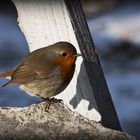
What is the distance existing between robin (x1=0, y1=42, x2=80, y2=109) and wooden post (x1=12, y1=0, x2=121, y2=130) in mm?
100

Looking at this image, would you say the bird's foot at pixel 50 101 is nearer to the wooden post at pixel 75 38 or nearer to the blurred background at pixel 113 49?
the wooden post at pixel 75 38

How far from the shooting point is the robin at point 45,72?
4188mm

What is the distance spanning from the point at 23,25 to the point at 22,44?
134 inches

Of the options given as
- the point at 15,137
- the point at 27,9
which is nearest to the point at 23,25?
the point at 27,9

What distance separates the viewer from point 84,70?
3941mm

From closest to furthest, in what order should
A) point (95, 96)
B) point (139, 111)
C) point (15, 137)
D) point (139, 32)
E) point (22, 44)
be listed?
point (15, 137), point (95, 96), point (139, 111), point (22, 44), point (139, 32)

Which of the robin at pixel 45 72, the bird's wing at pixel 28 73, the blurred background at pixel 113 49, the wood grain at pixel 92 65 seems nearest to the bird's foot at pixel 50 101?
the robin at pixel 45 72

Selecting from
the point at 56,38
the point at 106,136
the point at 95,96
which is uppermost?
the point at 56,38

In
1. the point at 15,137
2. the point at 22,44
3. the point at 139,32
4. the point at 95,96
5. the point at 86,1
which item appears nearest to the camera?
the point at 15,137

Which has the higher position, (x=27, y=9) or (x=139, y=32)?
(x=139, y=32)

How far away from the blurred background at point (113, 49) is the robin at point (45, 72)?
A: 1.00 meters

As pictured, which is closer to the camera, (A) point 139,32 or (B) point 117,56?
(B) point 117,56

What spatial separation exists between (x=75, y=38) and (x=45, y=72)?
23.6 inches

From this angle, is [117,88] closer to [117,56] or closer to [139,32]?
[117,56]
